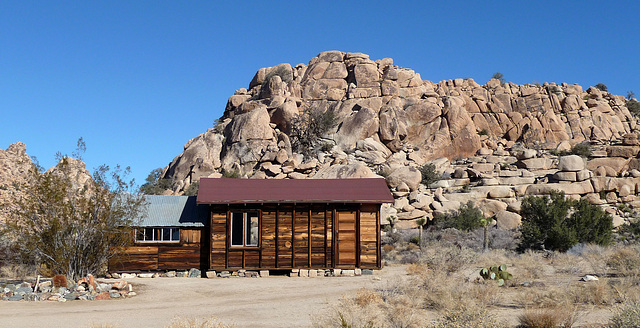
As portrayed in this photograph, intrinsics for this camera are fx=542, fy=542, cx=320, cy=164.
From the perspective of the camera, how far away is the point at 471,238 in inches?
1240

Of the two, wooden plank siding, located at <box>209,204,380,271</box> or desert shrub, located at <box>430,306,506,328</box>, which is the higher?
wooden plank siding, located at <box>209,204,380,271</box>

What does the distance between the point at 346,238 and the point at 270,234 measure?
3.09m

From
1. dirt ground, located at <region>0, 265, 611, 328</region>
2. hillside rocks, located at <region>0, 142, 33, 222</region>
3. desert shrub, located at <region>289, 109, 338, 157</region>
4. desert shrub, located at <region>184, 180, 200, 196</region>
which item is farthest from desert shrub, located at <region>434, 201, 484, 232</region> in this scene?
hillside rocks, located at <region>0, 142, 33, 222</region>

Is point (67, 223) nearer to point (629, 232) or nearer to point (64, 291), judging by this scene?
point (64, 291)

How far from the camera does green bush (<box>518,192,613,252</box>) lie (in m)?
25.6

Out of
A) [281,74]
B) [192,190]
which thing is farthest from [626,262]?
[281,74]

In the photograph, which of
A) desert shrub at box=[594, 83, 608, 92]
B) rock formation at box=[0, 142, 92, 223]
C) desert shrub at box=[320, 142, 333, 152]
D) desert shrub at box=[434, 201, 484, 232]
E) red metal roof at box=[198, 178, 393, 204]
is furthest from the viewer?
desert shrub at box=[594, 83, 608, 92]

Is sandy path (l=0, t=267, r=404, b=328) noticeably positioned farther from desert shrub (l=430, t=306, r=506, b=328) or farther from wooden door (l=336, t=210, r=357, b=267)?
desert shrub (l=430, t=306, r=506, b=328)

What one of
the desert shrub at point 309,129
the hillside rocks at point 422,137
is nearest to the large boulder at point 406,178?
the hillside rocks at point 422,137

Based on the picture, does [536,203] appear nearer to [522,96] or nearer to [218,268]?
[218,268]

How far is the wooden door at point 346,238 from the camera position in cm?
2203

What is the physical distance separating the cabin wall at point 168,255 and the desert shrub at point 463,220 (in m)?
18.2

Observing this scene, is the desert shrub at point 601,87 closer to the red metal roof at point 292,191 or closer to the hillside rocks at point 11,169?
the red metal roof at point 292,191

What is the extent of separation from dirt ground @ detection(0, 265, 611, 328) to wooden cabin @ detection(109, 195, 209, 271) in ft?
5.70
